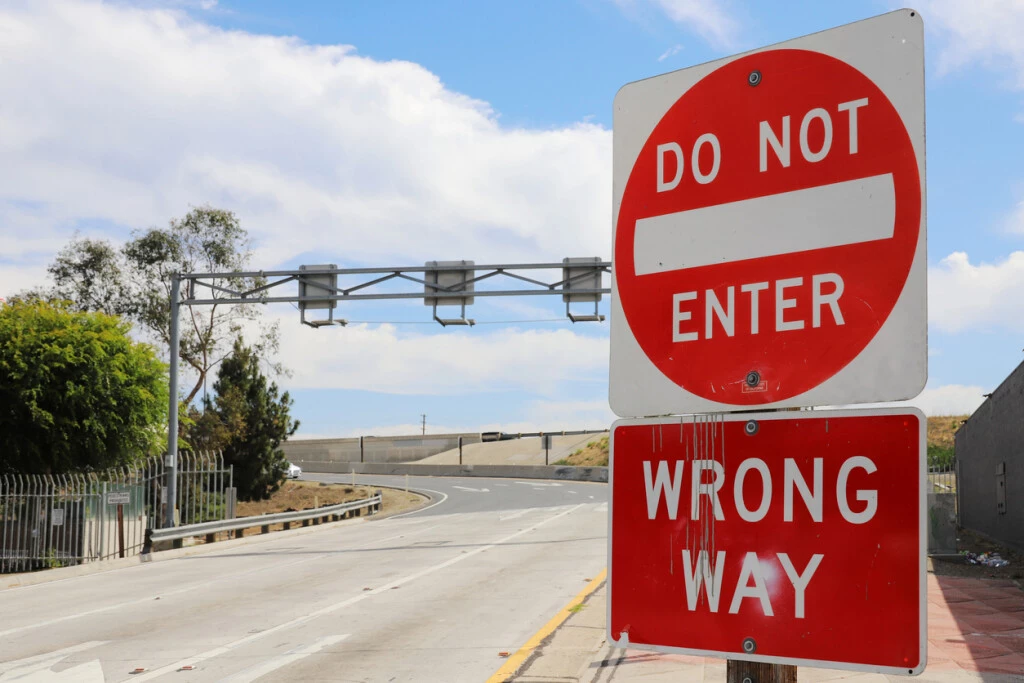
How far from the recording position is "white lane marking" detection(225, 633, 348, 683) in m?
9.06

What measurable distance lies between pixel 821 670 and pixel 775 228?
7461 mm

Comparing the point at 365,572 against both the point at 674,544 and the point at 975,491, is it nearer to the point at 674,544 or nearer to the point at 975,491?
the point at 674,544

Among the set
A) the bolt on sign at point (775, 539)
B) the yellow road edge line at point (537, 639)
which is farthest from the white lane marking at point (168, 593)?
the bolt on sign at point (775, 539)

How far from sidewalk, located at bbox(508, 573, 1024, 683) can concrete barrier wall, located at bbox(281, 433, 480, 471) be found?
77.0m

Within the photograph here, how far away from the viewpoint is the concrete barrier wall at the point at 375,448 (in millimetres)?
89688

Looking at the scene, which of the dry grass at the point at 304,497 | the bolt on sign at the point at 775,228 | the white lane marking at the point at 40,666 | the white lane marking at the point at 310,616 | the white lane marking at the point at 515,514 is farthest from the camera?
the dry grass at the point at 304,497

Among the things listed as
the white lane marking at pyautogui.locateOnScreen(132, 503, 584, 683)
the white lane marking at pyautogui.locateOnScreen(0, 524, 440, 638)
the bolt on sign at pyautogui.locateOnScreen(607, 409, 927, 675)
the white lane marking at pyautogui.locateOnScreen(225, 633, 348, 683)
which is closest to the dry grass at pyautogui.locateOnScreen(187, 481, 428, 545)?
the white lane marking at pyautogui.locateOnScreen(0, 524, 440, 638)

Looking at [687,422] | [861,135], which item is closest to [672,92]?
[861,135]

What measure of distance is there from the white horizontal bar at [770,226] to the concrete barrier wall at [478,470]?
178ft

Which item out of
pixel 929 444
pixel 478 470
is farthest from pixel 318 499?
pixel 929 444

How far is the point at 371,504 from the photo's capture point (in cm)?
3853

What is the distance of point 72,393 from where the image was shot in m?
25.9

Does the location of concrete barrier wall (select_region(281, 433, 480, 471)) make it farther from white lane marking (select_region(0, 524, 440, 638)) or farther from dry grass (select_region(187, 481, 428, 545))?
white lane marking (select_region(0, 524, 440, 638))

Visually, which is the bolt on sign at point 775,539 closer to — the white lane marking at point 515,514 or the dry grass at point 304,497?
the white lane marking at point 515,514
